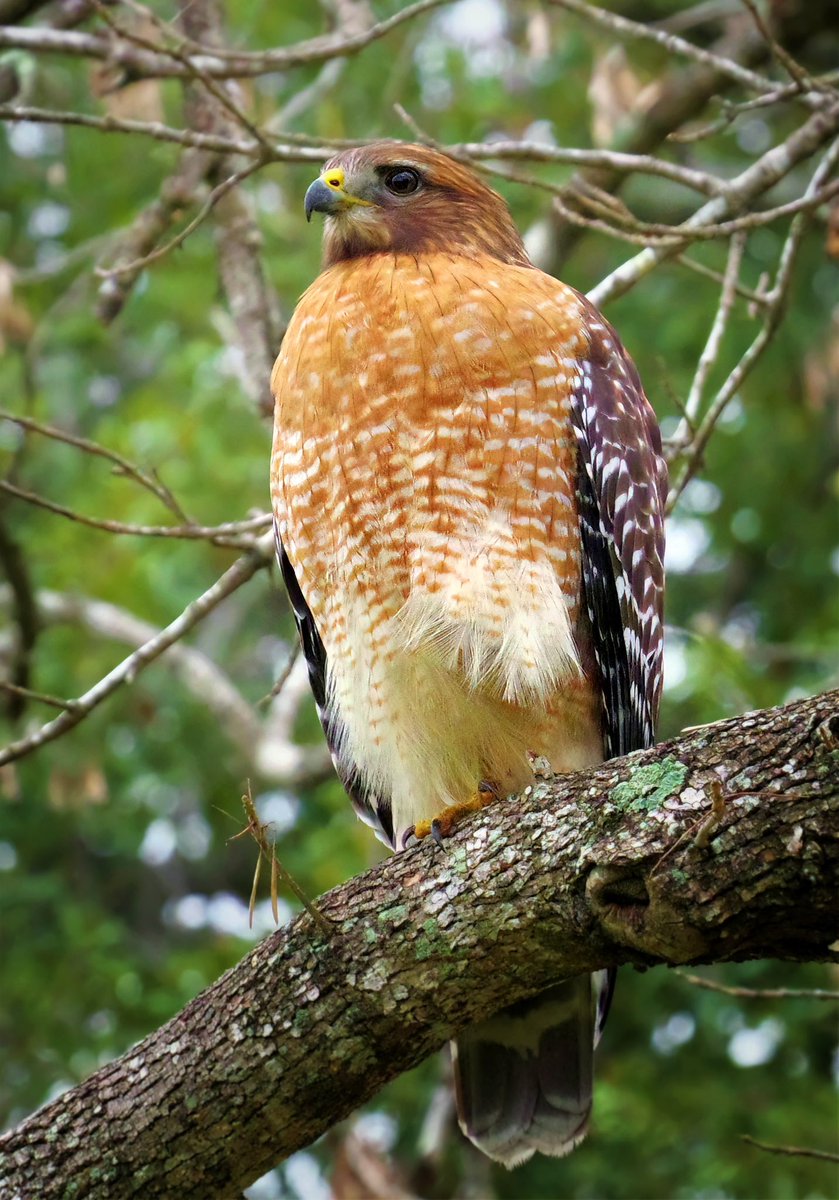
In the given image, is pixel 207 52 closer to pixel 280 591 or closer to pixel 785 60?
pixel 785 60

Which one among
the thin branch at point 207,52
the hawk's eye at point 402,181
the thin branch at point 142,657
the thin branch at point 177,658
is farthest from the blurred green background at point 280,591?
the thin branch at point 142,657

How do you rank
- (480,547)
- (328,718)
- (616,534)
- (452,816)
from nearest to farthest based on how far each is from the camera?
1. (452,816)
2. (480,547)
3. (616,534)
4. (328,718)

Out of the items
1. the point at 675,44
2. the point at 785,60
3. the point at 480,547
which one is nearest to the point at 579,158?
the point at 675,44

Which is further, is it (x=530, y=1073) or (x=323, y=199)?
(x=323, y=199)

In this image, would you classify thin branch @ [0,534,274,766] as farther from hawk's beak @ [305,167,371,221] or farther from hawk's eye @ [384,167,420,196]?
hawk's eye @ [384,167,420,196]

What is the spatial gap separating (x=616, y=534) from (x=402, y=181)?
4.47 feet

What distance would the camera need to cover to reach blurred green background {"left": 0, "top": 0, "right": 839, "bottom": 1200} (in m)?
7.40

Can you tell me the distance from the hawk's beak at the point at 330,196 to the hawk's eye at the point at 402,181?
0.12 m

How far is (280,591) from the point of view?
7184mm

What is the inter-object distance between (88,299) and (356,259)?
3.86 meters

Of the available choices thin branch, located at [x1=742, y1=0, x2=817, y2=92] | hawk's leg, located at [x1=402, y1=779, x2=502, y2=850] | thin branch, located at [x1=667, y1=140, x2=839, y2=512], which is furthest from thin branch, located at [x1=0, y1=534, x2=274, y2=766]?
thin branch, located at [x1=742, y1=0, x2=817, y2=92]

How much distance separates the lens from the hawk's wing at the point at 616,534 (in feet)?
14.3

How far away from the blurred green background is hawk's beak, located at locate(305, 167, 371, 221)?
1.95 meters

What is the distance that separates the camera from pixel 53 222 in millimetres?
9750
